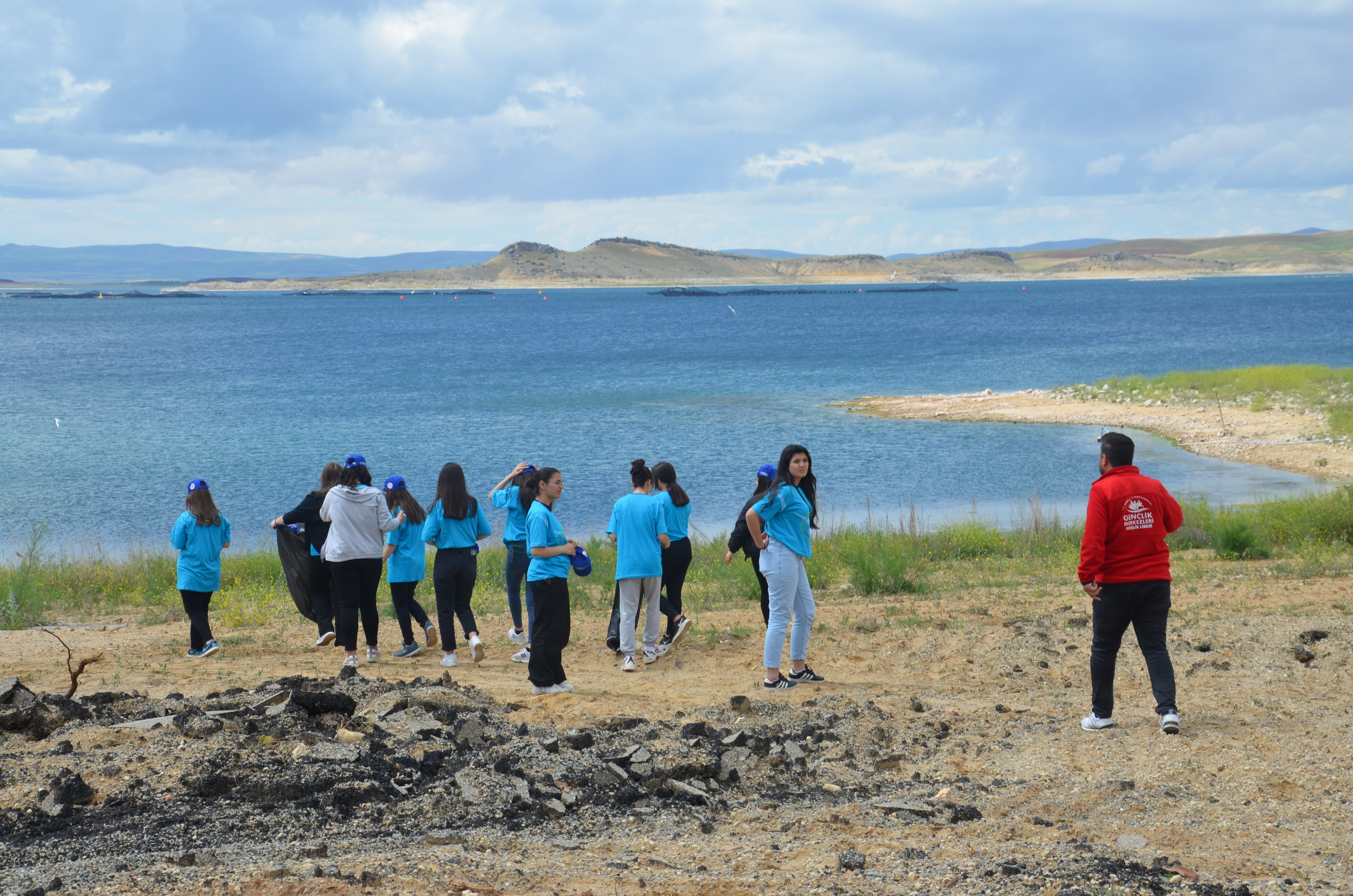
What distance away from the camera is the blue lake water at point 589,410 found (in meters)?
23.8

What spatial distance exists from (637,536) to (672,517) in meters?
0.73

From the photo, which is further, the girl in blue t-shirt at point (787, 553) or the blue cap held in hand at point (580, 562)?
the blue cap held in hand at point (580, 562)

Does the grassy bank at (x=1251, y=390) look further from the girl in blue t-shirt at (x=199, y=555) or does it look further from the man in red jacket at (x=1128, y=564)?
the girl in blue t-shirt at (x=199, y=555)

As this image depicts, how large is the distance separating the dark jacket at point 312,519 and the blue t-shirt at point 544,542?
1978mm

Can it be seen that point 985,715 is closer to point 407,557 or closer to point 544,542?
point 544,542

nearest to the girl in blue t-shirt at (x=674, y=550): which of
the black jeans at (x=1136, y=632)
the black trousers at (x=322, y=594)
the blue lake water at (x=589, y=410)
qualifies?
the black trousers at (x=322, y=594)

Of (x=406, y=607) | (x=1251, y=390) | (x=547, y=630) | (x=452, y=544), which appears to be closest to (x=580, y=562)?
(x=547, y=630)

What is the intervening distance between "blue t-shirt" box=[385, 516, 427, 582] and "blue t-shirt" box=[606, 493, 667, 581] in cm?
177

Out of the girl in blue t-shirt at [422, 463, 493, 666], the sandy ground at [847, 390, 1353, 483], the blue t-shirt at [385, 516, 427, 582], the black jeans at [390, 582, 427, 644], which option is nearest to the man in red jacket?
the girl in blue t-shirt at [422, 463, 493, 666]

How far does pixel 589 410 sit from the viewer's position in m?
41.6

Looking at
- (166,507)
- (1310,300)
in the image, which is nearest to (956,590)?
(166,507)

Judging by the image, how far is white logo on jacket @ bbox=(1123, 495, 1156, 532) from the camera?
6.16m

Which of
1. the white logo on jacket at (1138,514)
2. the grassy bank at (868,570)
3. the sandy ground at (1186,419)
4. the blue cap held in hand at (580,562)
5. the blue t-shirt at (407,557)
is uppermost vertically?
the white logo on jacket at (1138,514)

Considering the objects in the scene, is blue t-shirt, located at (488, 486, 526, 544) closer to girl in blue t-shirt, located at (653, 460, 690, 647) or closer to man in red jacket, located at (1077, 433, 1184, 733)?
girl in blue t-shirt, located at (653, 460, 690, 647)
